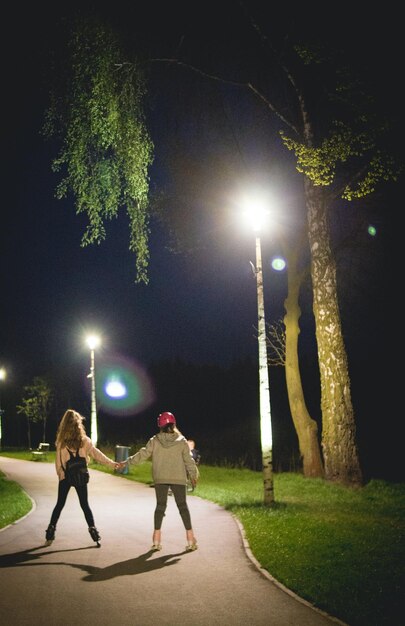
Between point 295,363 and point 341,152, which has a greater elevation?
point 341,152

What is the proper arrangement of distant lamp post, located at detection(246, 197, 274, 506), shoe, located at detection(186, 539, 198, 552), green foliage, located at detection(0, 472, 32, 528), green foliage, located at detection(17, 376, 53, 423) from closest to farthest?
1. shoe, located at detection(186, 539, 198, 552)
2. green foliage, located at detection(0, 472, 32, 528)
3. distant lamp post, located at detection(246, 197, 274, 506)
4. green foliage, located at detection(17, 376, 53, 423)

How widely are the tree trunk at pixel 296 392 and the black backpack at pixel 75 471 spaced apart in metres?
11.7

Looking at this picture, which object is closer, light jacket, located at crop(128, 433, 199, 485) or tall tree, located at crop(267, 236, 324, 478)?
light jacket, located at crop(128, 433, 199, 485)

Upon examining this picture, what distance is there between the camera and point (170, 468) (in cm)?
741

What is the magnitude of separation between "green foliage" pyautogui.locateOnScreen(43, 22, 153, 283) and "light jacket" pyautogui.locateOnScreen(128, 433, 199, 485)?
7.72 meters

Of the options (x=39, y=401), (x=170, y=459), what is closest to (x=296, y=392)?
(x=170, y=459)

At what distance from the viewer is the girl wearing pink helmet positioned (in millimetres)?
7383

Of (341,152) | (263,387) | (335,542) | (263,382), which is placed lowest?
(335,542)

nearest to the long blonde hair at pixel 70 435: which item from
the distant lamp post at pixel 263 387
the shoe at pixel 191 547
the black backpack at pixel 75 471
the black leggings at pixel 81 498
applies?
the black backpack at pixel 75 471

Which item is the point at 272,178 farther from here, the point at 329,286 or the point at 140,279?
the point at 140,279

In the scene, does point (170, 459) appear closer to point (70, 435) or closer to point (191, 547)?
point (191, 547)

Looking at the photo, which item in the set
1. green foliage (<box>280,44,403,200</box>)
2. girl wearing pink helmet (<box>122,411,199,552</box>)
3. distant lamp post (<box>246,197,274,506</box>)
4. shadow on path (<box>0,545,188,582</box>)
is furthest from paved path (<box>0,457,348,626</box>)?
green foliage (<box>280,44,403,200</box>)

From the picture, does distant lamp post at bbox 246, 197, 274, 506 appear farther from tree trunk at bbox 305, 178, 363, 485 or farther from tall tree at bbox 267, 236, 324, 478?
tall tree at bbox 267, 236, 324, 478

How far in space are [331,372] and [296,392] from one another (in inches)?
155
